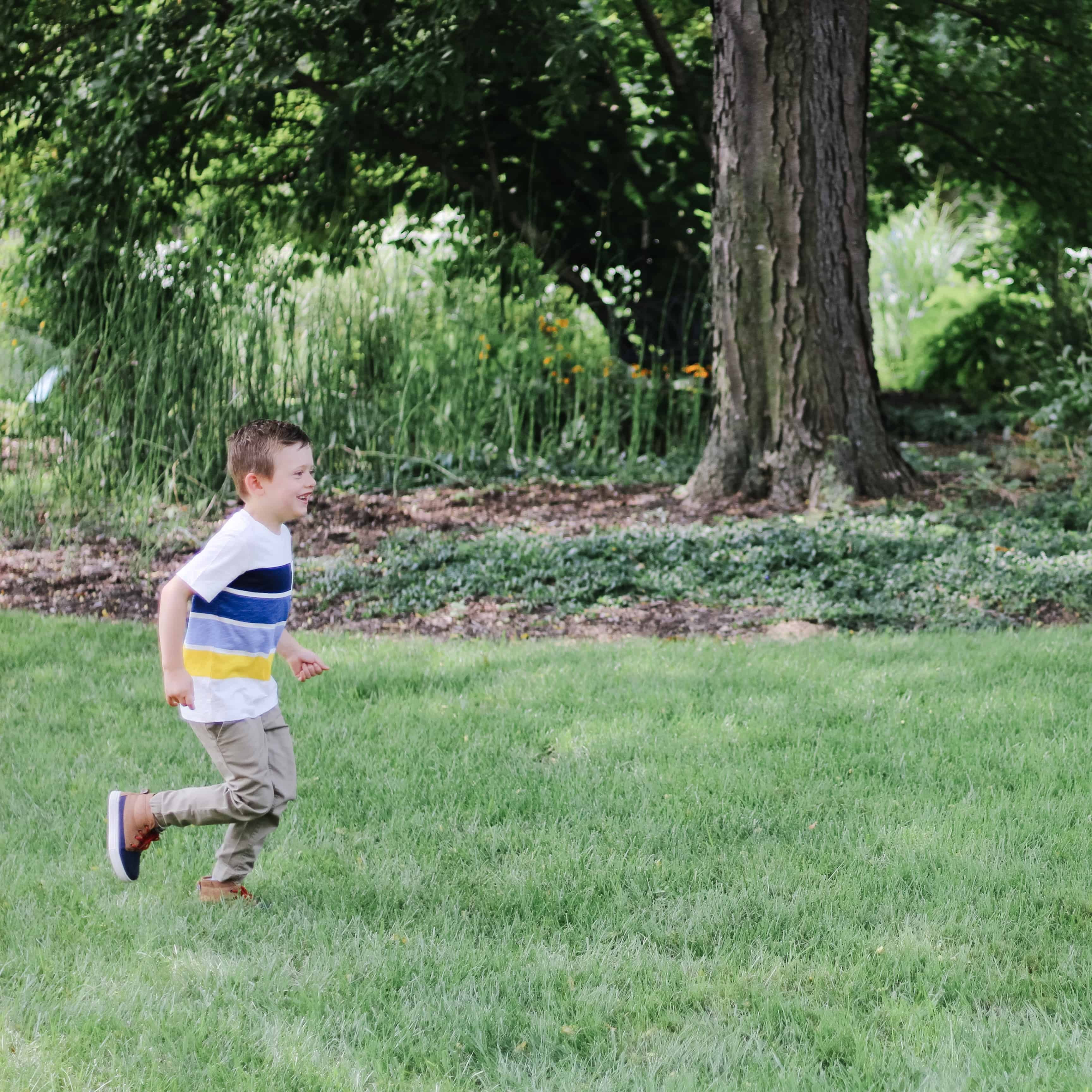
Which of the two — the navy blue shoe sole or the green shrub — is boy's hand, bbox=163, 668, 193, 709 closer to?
the navy blue shoe sole

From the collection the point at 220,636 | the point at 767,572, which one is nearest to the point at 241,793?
the point at 220,636

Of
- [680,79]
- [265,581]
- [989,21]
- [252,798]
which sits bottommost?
[252,798]

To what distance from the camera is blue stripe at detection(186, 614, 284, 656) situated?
3.06m

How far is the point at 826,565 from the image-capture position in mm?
6168

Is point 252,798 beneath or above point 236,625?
beneath

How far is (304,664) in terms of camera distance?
3.30 metres

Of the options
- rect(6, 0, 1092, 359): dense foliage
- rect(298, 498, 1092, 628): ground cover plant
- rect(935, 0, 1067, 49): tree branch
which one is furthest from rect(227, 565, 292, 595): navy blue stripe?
rect(935, 0, 1067, 49): tree branch

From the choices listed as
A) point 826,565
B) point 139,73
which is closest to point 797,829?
point 826,565

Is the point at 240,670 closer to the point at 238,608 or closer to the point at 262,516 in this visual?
the point at 238,608

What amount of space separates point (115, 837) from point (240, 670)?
1.73ft

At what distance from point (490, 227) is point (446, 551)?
4.05m

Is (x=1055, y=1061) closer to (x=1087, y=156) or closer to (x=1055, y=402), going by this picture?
(x=1055, y=402)

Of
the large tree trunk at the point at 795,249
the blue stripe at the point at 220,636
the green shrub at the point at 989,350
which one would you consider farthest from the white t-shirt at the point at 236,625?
A: the green shrub at the point at 989,350

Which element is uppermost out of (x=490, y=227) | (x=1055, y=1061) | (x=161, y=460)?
(x=490, y=227)
